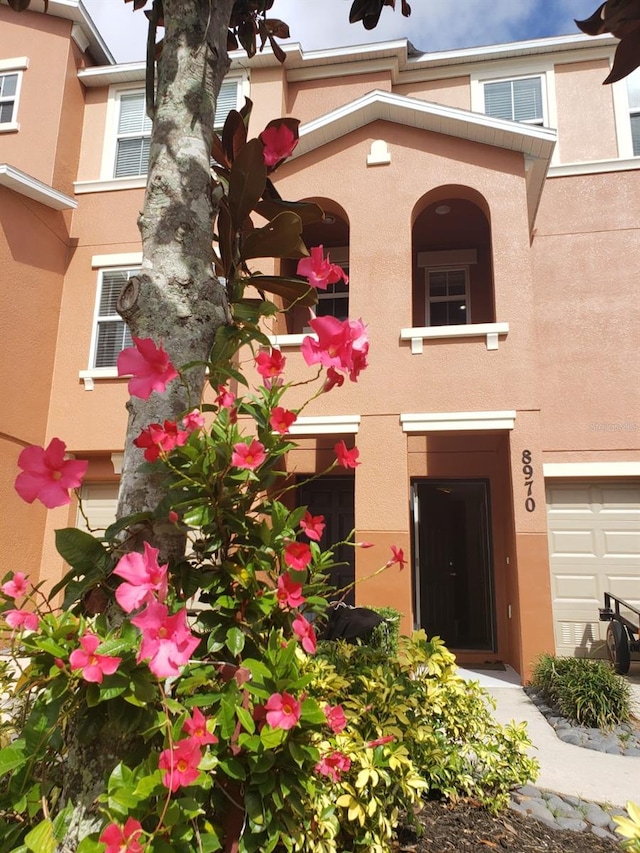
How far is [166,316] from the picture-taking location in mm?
1994

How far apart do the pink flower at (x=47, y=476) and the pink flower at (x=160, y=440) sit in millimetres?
190

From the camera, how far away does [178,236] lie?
2100mm

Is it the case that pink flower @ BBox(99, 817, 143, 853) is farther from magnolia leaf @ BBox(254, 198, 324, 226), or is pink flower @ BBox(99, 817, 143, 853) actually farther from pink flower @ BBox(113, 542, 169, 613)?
magnolia leaf @ BBox(254, 198, 324, 226)

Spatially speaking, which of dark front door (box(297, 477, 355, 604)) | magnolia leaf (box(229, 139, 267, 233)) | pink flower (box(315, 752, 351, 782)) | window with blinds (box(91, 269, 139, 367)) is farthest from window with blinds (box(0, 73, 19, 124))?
pink flower (box(315, 752, 351, 782))

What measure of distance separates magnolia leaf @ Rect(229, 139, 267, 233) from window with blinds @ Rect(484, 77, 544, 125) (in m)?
10.5

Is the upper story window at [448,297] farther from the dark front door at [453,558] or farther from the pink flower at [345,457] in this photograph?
the pink flower at [345,457]

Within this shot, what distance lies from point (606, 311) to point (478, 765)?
776cm

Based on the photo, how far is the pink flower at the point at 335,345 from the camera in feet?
5.56

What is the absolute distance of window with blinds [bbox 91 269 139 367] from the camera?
1006 cm

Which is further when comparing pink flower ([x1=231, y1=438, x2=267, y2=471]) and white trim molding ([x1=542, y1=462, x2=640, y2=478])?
white trim molding ([x1=542, y1=462, x2=640, y2=478])

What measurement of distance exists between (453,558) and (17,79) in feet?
37.9

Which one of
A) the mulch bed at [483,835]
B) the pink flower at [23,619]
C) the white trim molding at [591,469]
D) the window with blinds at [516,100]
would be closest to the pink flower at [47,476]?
the pink flower at [23,619]

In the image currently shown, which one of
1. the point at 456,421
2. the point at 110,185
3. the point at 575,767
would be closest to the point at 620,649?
the point at 575,767

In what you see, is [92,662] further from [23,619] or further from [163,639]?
[23,619]
